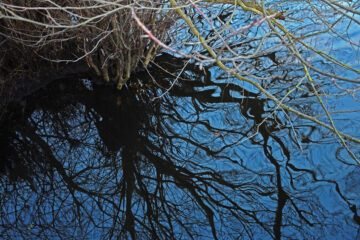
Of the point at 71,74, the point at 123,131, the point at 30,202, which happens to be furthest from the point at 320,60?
the point at 30,202

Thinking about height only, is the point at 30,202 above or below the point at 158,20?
below

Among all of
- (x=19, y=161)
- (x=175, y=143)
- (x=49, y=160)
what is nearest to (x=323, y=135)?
(x=175, y=143)

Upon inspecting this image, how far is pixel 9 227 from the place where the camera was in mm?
4598

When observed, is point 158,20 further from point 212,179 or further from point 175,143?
point 212,179

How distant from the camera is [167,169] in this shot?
532 centimetres

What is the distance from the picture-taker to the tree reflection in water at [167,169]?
446 cm

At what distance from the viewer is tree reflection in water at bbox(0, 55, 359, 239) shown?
14.6 feet

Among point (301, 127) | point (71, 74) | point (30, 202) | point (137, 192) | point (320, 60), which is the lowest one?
point (30, 202)

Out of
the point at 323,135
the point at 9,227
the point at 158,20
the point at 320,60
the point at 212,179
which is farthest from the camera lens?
the point at 320,60

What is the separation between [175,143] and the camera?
5660 millimetres

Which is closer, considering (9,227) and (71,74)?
(9,227)

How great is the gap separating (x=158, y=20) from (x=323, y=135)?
3.12 meters

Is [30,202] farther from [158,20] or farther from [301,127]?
[301,127]

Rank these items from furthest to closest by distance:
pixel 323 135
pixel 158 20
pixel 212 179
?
pixel 158 20 → pixel 323 135 → pixel 212 179
